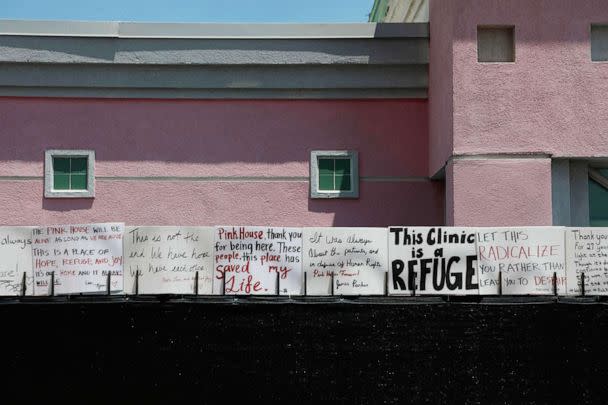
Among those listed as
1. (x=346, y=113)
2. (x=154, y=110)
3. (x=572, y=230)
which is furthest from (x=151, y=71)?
(x=572, y=230)

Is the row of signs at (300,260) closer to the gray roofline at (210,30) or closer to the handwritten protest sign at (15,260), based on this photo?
the handwritten protest sign at (15,260)

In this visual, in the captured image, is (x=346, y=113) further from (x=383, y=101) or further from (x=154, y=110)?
(x=154, y=110)

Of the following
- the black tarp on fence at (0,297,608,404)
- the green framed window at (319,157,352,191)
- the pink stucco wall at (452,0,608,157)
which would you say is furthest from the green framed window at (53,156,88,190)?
the pink stucco wall at (452,0,608,157)

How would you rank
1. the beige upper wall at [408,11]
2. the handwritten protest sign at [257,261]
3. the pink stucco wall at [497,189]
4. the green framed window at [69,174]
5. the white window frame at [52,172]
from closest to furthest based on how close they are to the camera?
the handwritten protest sign at [257,261] → the pink stucco wall at [497,189] → the white window frame at [52,172] → the green framed window at [69,174] → the beige upper wall at [408,11]

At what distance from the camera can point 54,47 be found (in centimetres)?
1675

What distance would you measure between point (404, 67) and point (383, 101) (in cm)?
A: 68

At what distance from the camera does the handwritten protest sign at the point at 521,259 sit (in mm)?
11711

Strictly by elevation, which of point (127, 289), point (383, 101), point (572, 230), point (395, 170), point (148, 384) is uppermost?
point (383, 101)

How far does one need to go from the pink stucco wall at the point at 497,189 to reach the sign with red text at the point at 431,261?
2.94 meters

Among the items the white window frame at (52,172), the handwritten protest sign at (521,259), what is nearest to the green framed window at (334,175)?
the white window frame at (52,172)

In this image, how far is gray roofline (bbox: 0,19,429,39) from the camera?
54.8ft

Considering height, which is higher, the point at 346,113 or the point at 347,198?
the point at 346,113

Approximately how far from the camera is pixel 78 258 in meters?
11.6

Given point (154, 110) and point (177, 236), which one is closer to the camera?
point (177, 236)
